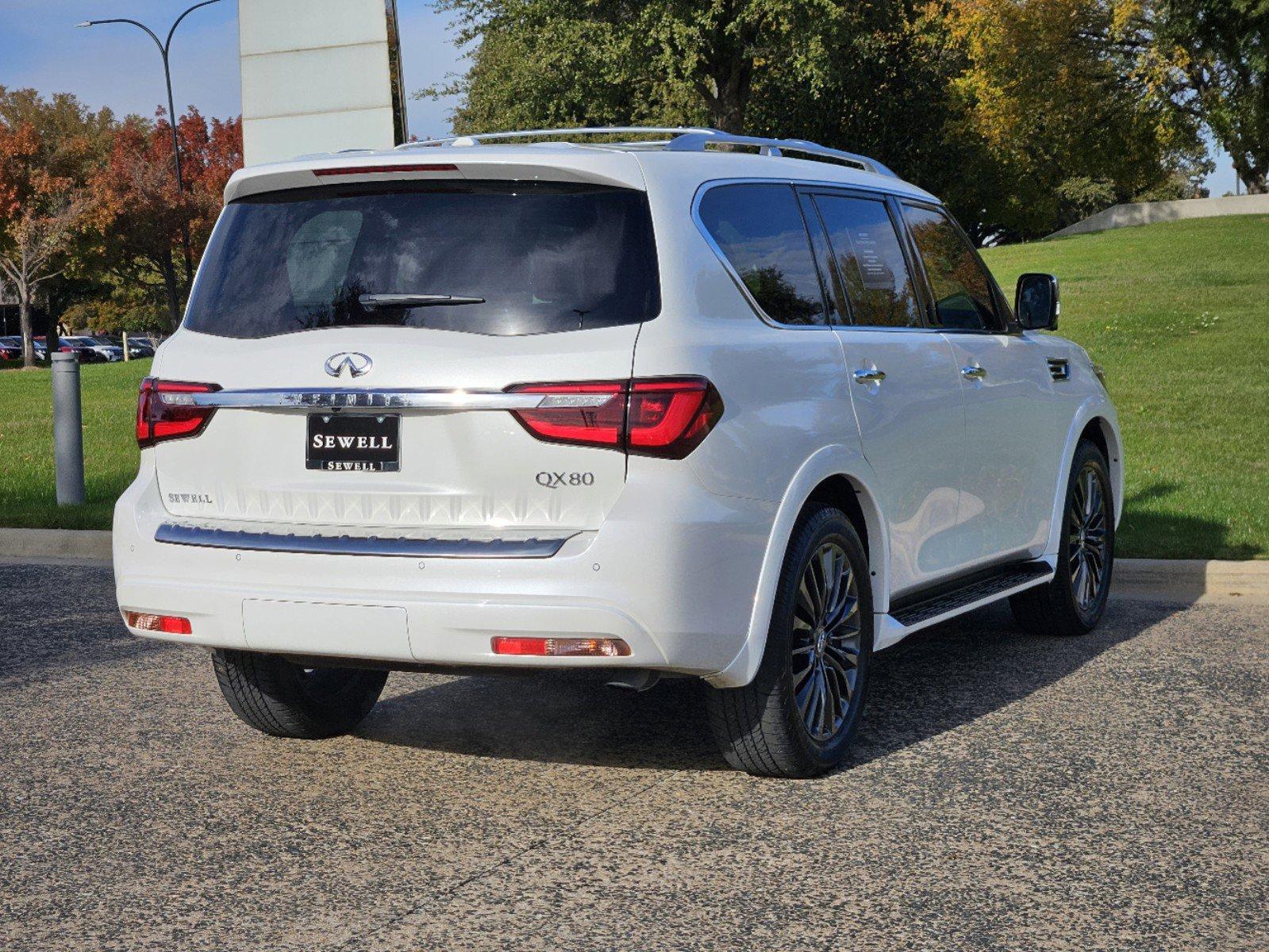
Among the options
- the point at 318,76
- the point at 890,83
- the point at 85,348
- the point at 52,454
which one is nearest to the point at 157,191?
the point at 85,348

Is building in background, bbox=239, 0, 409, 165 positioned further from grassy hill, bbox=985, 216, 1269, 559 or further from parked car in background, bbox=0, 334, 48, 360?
parked car in background, bbox=0, 334, 48, 360

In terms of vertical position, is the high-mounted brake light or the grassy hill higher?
the high-mounted brake light

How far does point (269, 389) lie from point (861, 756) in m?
2.34

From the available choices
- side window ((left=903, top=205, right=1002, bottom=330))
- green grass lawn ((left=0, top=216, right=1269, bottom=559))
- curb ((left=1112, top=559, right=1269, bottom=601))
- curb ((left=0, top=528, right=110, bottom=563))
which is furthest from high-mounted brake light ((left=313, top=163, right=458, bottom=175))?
curb ((left=0, top=528, right=110, bottom=563))

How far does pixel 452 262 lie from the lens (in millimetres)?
4703

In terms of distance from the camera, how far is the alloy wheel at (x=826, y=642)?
5113mm

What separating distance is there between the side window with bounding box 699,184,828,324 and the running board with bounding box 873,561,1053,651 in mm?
1103

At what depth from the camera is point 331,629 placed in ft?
15.0

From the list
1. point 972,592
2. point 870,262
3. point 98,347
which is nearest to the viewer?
point 870,262

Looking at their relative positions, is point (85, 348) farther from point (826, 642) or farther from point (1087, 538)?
point (826, 642)

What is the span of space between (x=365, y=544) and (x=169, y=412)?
0.89m

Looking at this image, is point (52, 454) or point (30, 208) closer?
point (52, 454)

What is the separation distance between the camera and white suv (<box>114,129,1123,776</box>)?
175 inches

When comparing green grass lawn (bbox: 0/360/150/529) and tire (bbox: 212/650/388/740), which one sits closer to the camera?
tire (bbox: 212/650/388/740)
